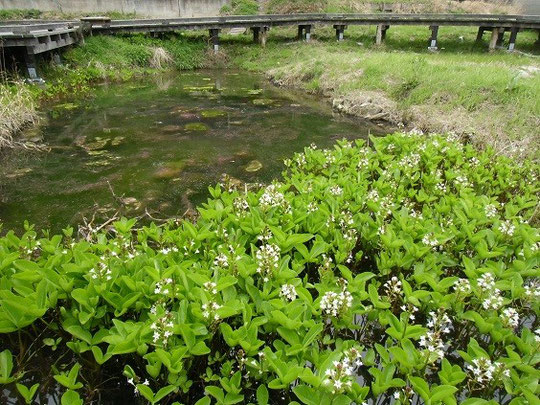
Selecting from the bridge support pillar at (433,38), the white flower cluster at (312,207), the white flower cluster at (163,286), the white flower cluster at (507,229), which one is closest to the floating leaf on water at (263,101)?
the white flower cluster at (312,207)

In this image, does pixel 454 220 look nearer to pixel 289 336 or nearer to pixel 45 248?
pixel 289 336

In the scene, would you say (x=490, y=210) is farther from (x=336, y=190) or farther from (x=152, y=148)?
(x=152, y=148)

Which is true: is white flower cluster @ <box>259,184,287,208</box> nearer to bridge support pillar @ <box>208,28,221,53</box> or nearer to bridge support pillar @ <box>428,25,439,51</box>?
bridge support pillar @ <box>208,28,221,53</box>

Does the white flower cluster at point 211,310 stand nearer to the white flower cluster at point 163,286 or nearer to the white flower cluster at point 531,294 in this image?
the white flower cluster at point 163,286

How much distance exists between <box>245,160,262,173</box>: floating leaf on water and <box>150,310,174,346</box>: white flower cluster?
682cm

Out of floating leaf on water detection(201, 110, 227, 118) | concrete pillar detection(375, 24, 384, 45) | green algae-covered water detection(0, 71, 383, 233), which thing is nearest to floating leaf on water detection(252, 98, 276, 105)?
green algae-covered water detection(0, 71, 383, 233)

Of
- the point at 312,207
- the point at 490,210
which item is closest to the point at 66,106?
the point at 312,207

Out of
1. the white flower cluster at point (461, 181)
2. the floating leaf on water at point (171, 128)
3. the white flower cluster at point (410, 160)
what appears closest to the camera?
the white flower cluster at point (461, 181)

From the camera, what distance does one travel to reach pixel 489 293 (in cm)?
366

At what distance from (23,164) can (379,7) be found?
120 feet

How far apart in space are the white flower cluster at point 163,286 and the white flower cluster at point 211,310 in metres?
0.42

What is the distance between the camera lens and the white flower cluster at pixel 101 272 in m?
3.42

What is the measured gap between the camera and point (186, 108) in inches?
605

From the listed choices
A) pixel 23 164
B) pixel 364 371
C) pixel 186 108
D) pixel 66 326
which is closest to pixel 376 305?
pixel 364 371
